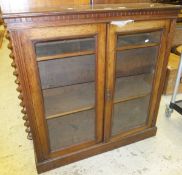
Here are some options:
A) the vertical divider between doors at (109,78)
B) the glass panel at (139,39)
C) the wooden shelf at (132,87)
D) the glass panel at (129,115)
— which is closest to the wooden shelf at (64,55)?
the vertical divider between doors at (109,78)

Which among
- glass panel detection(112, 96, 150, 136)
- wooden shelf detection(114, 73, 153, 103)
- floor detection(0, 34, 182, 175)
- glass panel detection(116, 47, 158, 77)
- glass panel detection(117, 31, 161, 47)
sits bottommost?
floor detection(0, 34, 182, 175)

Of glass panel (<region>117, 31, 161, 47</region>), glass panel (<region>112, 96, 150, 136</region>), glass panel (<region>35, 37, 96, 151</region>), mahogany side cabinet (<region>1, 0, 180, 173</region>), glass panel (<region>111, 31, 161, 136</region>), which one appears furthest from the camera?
glass panel (<region>112, 96, 150, 136</region>)

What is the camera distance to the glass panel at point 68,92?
121 centimetres

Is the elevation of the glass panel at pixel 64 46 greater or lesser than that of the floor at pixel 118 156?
greater

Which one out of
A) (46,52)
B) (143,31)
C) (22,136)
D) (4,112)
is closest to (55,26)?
(46,52)

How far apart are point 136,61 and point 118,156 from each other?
0.83 metres

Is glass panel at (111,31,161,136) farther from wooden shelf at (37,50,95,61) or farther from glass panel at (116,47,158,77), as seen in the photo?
wooden shelf at (37,50,95,61)

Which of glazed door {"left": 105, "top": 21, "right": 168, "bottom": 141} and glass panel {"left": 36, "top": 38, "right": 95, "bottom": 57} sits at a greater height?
glass panel {"left": 36, "top": 38, "right": 95, "bottom": 57}

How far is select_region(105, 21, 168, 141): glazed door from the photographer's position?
129 centimetres

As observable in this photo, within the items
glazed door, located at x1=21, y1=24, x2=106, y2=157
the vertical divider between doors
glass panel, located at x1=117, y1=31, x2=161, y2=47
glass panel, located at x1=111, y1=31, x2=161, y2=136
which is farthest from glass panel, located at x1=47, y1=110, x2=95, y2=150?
glass panel, located at x1=117, y1=31, x2=161, y2=47

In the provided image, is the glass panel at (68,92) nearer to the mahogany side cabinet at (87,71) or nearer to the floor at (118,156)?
the mahogany side cabinet at (87,71)

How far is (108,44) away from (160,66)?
524 mm

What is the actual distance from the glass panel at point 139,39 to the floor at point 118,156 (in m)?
0.95

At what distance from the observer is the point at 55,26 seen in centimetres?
106
